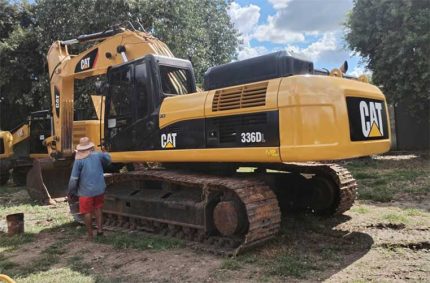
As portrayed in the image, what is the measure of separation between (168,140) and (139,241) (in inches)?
58.9

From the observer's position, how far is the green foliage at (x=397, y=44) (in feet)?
49.8

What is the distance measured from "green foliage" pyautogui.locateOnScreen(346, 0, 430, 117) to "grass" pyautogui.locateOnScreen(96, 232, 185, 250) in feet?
37.3

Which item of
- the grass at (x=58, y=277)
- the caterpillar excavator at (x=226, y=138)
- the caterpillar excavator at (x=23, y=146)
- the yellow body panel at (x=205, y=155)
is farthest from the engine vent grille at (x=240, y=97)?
the caterpillar excavator at (x=23, y=146)

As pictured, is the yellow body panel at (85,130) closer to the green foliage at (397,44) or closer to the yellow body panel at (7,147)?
the yellow body panel at (7,147)

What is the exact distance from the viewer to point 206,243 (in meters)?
6.61

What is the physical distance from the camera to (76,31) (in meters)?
18.0

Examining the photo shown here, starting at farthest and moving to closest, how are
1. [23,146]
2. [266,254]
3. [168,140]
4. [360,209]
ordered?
[23,146] < [360,209] < [168,140] < [266,254]

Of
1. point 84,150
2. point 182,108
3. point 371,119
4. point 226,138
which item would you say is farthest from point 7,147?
point 371,119

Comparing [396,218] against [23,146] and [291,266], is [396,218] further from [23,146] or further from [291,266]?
[23,146]

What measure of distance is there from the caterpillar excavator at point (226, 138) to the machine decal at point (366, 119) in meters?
0.02

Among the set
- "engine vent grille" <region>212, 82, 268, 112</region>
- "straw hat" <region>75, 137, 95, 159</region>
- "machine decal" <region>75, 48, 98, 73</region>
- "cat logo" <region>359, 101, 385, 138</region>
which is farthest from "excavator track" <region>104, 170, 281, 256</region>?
"machine decal" <region>75, 48, 98, 73</region>

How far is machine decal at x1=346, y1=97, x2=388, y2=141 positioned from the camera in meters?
5.82

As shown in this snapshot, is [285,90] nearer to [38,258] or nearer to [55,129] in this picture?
[38,258]

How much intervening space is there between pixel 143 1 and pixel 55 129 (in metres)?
8.92
